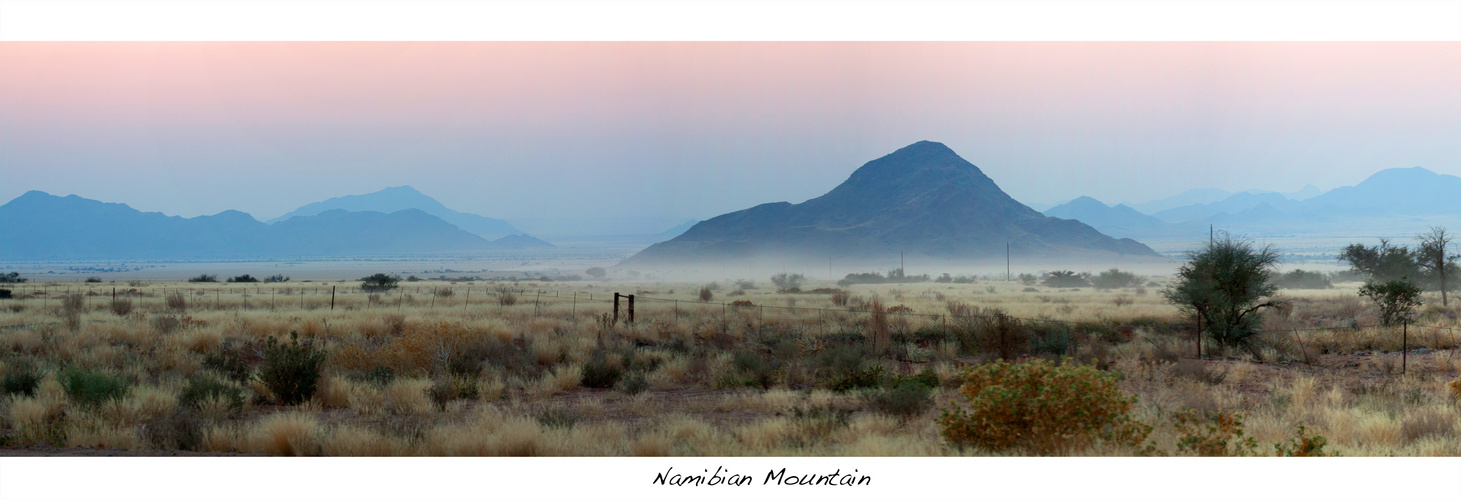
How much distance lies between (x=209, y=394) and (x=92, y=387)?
196 cm

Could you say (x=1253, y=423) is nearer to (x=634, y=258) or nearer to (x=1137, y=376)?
(x=1137, y=376)

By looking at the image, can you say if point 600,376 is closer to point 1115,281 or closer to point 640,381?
point 640,381

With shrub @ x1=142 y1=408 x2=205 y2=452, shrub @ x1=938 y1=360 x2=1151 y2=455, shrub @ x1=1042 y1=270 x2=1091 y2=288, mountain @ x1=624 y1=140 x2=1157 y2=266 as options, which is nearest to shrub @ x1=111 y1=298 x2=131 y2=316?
shrub @ x1=142 y1=408 x2=205 y2=452

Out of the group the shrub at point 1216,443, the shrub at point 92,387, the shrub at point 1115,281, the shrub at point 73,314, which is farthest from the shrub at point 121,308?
the shrub at point 1115,281

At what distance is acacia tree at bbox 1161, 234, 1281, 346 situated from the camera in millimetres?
24438

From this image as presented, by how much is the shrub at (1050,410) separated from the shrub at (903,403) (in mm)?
2945

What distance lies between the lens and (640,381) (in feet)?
58.9

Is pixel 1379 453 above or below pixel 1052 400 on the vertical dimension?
below

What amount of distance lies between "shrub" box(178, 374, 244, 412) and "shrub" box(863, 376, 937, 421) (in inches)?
407

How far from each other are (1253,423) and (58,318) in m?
34.2

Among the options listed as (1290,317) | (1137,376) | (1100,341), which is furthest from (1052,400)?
(1290,317)

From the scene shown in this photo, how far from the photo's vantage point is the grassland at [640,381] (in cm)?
1105

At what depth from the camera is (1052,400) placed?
930 centimetres

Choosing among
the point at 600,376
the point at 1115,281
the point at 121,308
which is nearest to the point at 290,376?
the point at 600,376
